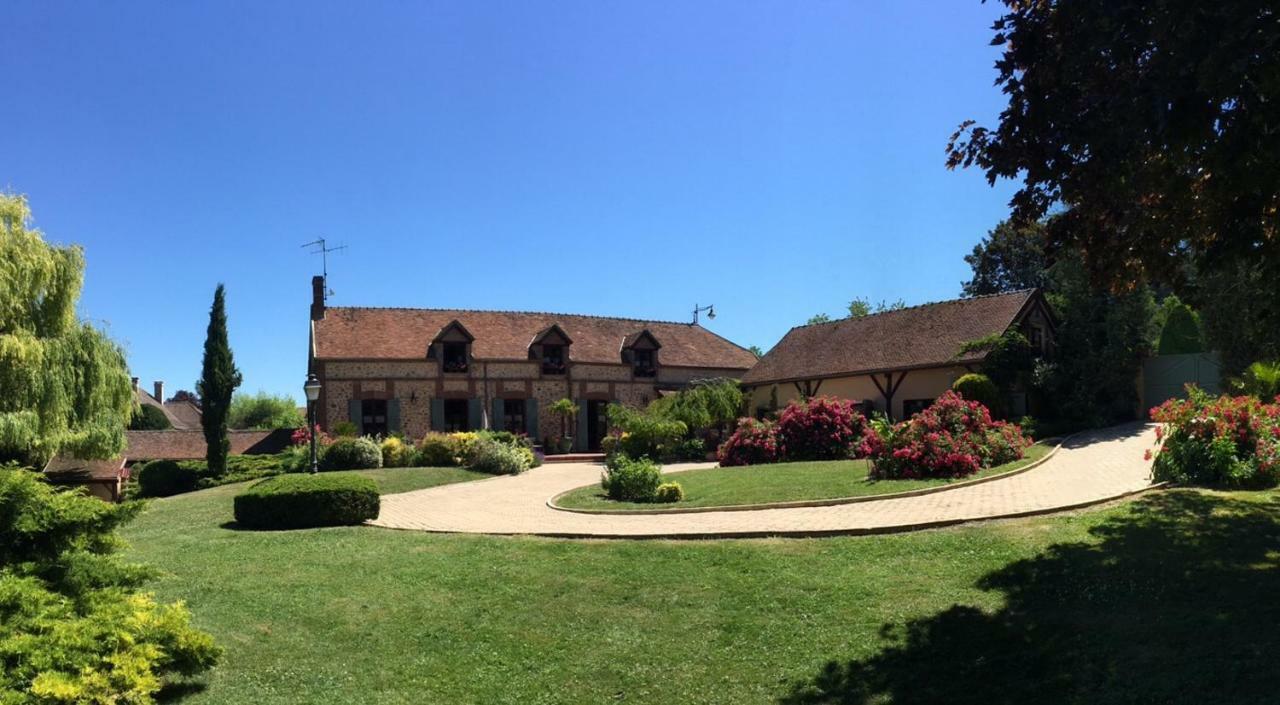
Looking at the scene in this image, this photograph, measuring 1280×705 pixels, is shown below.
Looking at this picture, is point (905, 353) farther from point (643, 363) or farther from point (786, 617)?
point (786, 617)

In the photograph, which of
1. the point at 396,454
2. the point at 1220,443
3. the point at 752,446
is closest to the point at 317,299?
the point at 396,454

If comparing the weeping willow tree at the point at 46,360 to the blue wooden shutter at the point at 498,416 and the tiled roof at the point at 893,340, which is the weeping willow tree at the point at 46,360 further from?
the tiled roof at the point at 893,340

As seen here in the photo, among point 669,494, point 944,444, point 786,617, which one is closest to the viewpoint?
point 786,617

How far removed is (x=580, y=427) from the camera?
110 ft

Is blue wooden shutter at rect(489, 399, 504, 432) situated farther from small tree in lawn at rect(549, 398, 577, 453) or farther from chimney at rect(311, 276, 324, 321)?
chimney at rect(311, 276, 324, 321)

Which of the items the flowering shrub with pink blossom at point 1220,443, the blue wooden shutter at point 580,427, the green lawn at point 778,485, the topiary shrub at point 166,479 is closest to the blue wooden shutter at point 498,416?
the blue wooden shutter at point 580,427

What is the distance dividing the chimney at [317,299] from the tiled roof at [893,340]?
1742 cm

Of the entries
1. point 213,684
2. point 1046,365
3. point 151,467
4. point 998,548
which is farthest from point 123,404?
point 1046,365

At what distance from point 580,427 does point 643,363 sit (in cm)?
425

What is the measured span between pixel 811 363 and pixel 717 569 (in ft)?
69.9

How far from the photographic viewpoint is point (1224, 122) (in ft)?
17.5

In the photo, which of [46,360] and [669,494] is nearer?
[669,494]

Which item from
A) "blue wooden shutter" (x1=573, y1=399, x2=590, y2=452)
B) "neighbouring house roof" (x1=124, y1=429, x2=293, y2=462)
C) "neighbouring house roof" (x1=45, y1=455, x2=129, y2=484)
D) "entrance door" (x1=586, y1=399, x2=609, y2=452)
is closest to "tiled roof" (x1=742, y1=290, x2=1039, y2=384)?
"entrance door" (x1=586, y1=399, x2=609, y2=452)

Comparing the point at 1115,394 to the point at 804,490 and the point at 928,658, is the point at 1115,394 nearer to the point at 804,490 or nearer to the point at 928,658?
the point at 804,490
